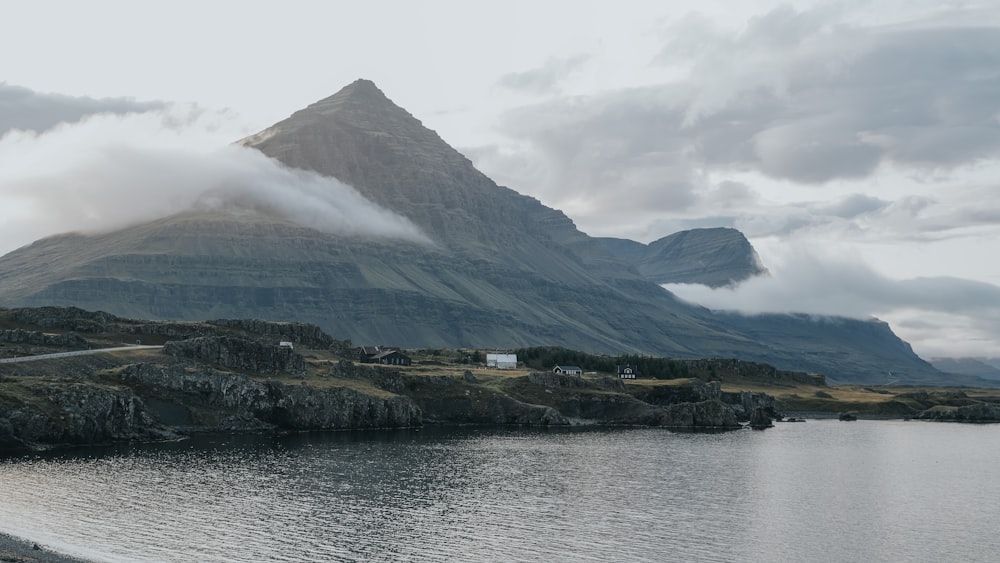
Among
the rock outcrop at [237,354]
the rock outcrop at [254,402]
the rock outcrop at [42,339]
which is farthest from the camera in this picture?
the rock outcrop at [237,354]

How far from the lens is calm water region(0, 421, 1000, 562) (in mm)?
83625

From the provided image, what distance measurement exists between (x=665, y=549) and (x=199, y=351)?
120242 mm

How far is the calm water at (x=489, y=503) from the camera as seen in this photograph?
83625 mm

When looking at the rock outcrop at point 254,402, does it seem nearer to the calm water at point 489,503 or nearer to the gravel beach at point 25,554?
the calm water at point 489,503

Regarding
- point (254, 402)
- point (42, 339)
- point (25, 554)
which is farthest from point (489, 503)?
point (42, 339)

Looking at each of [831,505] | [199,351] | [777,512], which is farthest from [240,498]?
[199,351]

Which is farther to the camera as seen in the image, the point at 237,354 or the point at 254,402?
the point at 237,354

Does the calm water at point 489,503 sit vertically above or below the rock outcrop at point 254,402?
below

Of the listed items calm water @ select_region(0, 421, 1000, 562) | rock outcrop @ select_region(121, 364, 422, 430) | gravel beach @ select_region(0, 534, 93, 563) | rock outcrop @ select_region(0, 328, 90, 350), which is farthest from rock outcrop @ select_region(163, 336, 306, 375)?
gravel beach @ select_region(0, 534, 93, 563)

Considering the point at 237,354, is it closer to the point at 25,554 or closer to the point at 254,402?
the point at 254,402

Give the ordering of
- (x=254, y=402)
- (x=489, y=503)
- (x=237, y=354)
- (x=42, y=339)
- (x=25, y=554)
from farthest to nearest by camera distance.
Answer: (x=237, y=354), (x=42, y=339), (x=254, y=402), (x=489, y=503), (x=25, y=554)

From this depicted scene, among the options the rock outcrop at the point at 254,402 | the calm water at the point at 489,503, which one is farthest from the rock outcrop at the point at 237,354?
the calm water at the point at 489,503

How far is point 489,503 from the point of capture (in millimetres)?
105250

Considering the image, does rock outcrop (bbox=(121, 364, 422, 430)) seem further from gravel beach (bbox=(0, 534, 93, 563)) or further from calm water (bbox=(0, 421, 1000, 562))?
gravel beach (bbox=(0, 534, 93, 563))
